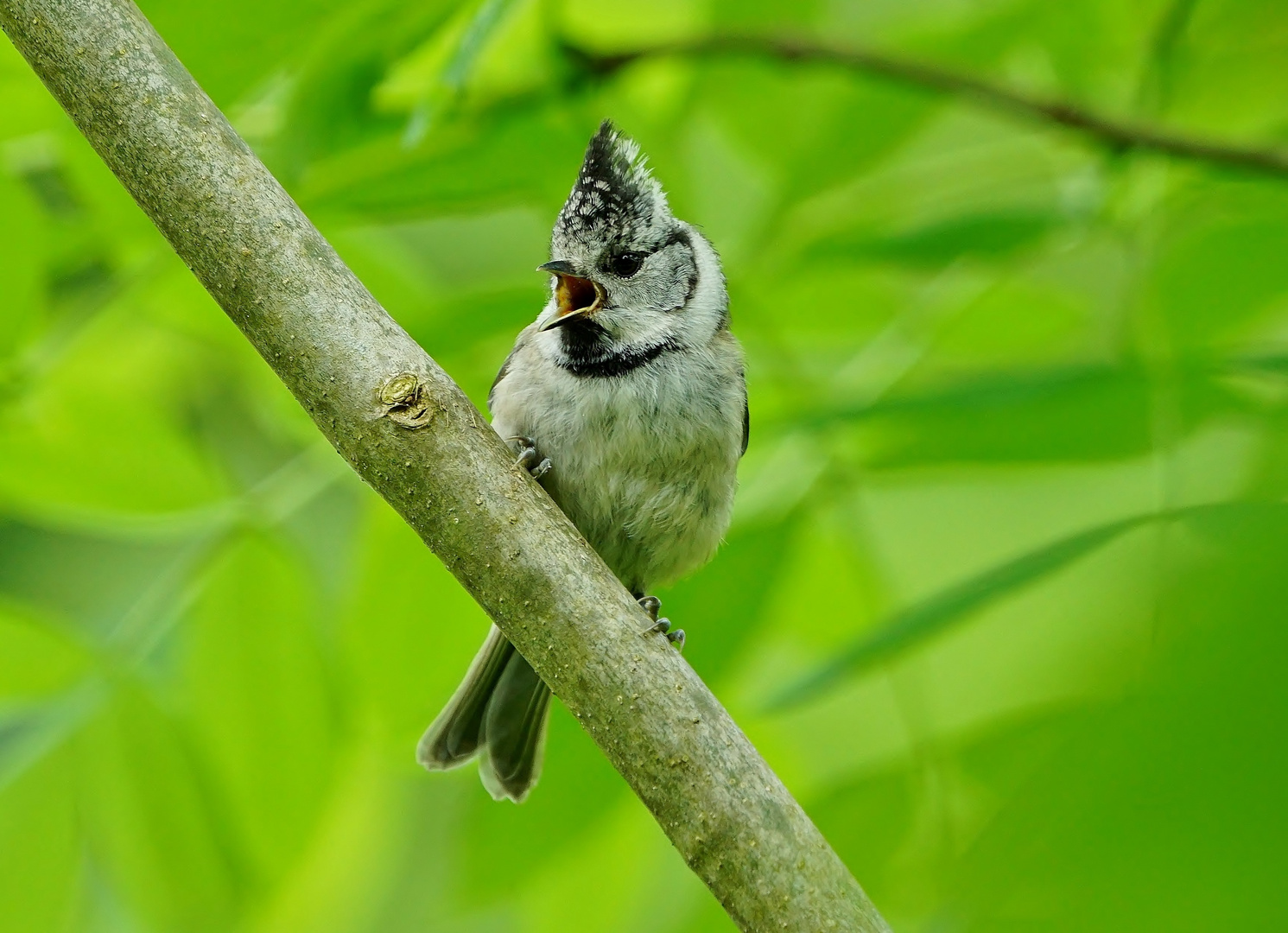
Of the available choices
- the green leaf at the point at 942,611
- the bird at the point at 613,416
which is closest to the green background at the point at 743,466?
the green leaf at the point at 942,611

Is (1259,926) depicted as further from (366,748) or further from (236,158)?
(366,748)

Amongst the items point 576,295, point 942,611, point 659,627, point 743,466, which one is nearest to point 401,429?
point 659,627

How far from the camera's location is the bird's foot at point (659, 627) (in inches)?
73.3

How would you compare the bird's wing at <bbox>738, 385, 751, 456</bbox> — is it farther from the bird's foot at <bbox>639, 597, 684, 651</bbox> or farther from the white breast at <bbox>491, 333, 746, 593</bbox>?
the bird's foot at <bbox>639, 597, 684, 651</bbox>

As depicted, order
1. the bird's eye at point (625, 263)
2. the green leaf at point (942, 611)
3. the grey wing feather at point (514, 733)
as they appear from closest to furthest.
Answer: the green leaf at point (942, 611) → the grey wing feather at point (514, 733) → the bird's eye at point (625, 263)

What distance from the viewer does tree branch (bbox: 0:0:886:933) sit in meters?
1.78

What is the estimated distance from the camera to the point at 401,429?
72.1 inches

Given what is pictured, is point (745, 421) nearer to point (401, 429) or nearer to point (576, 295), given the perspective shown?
point (576, 295)

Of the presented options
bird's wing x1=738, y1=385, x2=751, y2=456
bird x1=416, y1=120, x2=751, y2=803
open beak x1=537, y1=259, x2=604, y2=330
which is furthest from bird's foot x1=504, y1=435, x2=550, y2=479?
bird's wing x1=738, y1=385, x2=751, y2=456

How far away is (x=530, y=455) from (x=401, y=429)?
1462 millimetres

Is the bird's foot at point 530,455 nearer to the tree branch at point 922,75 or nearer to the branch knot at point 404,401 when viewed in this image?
the tree branch at point 922,75

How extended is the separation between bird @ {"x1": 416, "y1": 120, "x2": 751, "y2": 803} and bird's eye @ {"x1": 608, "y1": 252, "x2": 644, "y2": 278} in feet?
0.13

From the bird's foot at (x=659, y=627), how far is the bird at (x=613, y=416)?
0.39 m

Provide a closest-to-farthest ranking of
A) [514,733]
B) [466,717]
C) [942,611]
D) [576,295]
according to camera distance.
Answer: [942,611] → [514,733] → [466,717] → [576,295]
